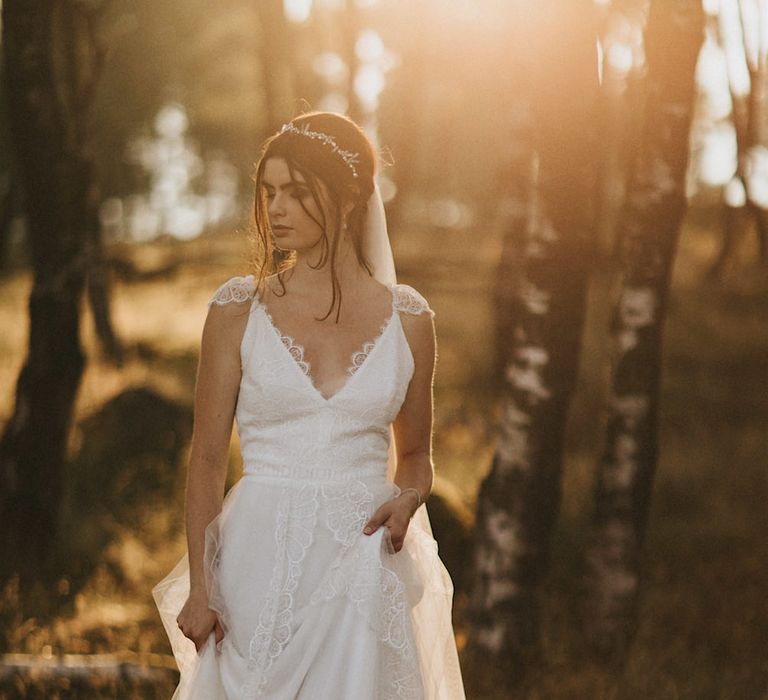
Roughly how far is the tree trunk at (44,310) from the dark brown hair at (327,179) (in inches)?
179

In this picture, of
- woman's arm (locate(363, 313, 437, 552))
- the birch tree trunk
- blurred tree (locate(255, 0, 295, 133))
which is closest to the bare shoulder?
woman's arm (locate(363, 313, 437, 552))

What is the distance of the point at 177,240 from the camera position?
1339 inches

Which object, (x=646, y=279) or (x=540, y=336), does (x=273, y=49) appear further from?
(x=540, y=336)

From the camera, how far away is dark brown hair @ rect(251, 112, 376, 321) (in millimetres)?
3764

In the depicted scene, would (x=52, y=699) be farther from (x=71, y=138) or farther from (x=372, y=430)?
(x=71, y=138)

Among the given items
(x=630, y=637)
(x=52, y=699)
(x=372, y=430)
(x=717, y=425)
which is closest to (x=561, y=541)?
(x=630, y=637)

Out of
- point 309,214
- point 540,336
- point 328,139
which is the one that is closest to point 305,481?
point 309,214

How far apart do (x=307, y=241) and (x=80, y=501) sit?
7204 millimetres

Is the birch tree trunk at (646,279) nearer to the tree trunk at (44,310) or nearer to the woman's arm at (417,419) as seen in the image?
the woman's arm at (417,419)

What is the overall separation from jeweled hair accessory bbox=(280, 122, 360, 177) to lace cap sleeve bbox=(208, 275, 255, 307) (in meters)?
0.51

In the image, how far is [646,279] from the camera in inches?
263

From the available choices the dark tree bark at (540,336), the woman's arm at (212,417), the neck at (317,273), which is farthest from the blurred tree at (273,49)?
the woman's arm at (212,417)

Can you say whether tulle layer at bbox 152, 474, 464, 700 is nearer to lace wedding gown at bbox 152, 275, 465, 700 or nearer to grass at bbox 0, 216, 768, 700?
lace wedding gown at bbox 152, 275, 465, 700

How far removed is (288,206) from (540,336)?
9.65 feet
